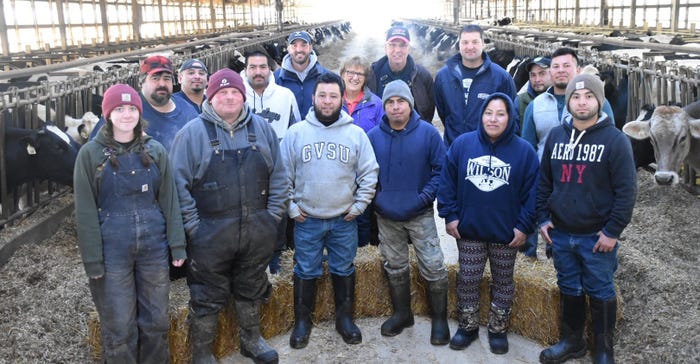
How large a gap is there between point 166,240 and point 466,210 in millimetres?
1670

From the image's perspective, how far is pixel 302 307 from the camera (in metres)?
4.00

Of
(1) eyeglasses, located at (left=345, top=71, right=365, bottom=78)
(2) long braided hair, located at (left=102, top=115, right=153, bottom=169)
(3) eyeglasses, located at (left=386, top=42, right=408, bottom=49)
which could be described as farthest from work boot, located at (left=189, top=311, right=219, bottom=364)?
(3) eyeglasses, located at (left=386, top=42, right=408, bottom=49)

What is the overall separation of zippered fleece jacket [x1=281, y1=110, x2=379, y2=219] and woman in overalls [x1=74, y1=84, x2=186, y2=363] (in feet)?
2.77

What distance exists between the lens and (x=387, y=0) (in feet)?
473

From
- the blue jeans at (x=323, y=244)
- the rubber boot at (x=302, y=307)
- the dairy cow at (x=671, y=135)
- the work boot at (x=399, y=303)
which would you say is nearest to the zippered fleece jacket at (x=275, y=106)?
the blue jeans at (x=323, y=244)

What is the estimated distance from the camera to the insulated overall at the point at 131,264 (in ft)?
10.1

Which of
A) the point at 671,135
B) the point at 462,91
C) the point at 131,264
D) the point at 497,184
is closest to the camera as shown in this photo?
the point at 131,264

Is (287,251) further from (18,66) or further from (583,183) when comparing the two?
(18,66)

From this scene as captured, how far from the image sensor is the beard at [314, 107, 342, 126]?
385 cm

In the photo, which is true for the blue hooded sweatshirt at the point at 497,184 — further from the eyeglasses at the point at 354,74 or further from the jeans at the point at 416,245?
the eyeglasses at the point at 354,74

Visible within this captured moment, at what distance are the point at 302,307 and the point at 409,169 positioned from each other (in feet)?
3.53

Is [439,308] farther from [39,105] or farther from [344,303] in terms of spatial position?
[39,105]

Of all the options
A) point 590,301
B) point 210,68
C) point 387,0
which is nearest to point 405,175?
point 590,301

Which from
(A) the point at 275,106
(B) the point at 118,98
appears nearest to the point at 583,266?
(A) the point at 275,106
